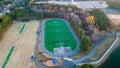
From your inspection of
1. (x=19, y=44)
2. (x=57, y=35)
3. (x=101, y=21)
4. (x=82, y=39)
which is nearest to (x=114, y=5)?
(x=101, y=21)

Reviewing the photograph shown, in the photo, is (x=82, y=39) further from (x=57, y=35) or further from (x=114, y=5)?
(x=114, y=5)

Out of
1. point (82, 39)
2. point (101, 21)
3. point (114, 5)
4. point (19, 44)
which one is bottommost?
point (114, 5)

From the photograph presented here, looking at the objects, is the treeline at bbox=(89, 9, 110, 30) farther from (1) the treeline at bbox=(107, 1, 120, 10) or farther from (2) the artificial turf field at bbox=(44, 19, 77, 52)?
(1) the treeline at bbox=(107, 1, 120, 10)

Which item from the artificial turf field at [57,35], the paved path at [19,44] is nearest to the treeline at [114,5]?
the artificial turf field at [57,35]

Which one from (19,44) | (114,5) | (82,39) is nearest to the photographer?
(82,39)

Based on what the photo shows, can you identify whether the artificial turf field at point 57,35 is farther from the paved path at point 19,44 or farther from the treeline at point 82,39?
the paved path at point 19,44

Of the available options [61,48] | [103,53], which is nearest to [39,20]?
[61,48]
